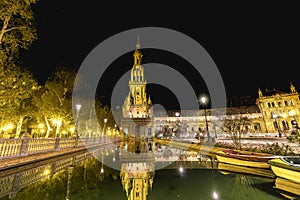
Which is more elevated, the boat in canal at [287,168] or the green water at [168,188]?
the boat in canal at [287,168]

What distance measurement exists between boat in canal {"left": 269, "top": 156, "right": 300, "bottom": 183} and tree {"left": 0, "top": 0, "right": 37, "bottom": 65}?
19.5m

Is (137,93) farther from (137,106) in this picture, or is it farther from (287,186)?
(287,186)

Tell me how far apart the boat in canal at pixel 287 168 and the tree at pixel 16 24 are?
63.8 ft

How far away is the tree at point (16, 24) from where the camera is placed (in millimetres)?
12461

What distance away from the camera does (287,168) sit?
21.4 ft

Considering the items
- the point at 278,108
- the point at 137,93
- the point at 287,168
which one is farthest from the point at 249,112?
the point at 287,168

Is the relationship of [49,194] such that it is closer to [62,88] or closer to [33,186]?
[33,186]

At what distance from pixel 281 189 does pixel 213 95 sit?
38.5 m

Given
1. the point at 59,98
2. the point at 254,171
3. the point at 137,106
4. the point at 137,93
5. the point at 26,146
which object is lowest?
the point at 254,171

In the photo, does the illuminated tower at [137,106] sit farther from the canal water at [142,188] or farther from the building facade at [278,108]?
the canal water at [142,188]

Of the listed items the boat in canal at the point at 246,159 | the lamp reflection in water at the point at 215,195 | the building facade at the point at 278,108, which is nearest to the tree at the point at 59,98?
the boat in canal at the point at 246,159

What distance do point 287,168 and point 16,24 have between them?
20.9m

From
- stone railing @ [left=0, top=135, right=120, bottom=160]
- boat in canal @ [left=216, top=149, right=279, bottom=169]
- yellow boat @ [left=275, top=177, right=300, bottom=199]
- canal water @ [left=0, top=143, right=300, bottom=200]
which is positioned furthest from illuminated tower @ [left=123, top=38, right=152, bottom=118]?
yellow boat @ [left=275, top=177, right=300, bottom=199]

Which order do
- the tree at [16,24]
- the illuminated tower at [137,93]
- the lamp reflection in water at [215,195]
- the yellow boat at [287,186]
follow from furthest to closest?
the illuminated tower at [137,93]
the tree at [16,24]
the yellow boat at [287,186]
the lamp reflection in water at [215,195]
